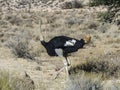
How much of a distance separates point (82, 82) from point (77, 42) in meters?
3.14

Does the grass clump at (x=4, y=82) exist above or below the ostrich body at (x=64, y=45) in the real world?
above

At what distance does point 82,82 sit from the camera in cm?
894

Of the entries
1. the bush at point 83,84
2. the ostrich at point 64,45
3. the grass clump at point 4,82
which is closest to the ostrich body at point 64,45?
the ostrich at point 64,45

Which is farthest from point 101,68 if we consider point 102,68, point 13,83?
point 13,83

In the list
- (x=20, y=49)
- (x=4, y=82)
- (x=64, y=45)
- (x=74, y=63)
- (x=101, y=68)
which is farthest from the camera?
(x=20, y=49)

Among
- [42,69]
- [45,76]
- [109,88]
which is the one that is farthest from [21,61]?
[109,88]

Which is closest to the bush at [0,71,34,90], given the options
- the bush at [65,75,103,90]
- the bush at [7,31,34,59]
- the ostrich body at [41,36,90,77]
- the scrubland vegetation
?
the scrubland vegetation

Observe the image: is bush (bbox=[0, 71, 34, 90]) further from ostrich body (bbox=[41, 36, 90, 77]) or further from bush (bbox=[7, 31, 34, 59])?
bush (bbox=[7, 31, 34, 59])

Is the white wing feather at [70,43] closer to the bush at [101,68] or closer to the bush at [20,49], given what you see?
the bush at [101,68]

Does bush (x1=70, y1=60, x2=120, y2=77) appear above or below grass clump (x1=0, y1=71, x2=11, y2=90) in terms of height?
below

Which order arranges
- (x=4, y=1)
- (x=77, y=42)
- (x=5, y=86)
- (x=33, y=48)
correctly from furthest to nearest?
(x=4, y=1) → (x=33, y=48) → (x=77, y=42) → (x=5, y=86)

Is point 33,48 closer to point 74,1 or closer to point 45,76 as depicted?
point 45,76

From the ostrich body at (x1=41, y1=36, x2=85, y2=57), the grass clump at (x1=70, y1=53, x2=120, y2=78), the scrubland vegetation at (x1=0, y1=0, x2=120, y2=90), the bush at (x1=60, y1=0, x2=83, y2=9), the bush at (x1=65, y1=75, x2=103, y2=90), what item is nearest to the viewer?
the bush at (x1=65, y1=75, x2=103, y2=90)

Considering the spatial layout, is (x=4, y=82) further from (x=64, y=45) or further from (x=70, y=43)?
(x=70, y=43)
